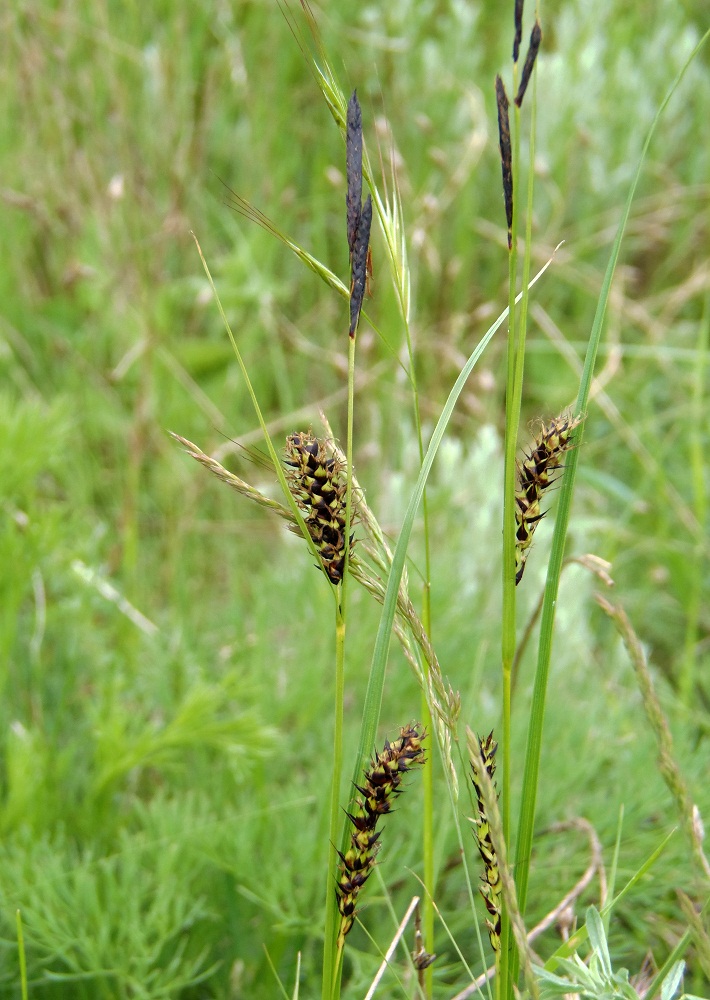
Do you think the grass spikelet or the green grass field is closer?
the grass spikelet

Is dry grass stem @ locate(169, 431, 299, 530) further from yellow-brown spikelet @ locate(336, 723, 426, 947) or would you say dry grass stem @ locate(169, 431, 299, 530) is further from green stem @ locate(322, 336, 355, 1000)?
yellow-brown spikelet @ locate(336, 723, 426, 947)

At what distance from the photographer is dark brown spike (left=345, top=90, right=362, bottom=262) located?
578 millimetres

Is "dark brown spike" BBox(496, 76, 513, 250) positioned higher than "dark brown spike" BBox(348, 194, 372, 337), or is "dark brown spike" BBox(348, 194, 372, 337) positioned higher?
"dark brown spike" BBox(496, 76, 513, 250)

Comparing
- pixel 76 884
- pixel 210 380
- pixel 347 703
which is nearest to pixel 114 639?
pixel 347 703

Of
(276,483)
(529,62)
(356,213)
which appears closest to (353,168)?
(356,213)

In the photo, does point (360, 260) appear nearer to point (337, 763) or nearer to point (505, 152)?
point (505, 152)

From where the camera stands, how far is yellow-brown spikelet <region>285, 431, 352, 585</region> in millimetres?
619

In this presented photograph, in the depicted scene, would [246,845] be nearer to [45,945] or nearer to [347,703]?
[45,945]

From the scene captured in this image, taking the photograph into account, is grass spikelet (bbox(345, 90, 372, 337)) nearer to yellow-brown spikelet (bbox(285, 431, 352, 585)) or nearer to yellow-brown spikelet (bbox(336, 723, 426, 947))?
yellow-brown spikelet (bbox(285, 431, 352, 585))

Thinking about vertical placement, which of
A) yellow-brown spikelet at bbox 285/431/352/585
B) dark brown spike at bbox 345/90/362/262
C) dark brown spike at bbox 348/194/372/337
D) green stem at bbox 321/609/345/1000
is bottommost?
green stem at bbox 321/609/345/1000

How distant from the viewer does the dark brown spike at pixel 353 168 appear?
0.58m

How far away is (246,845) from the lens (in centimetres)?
118

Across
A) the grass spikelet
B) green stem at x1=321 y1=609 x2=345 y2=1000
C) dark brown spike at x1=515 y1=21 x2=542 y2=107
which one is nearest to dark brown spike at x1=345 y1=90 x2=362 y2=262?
the grass spikelet

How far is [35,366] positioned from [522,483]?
90.4 inches
